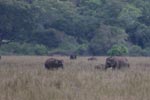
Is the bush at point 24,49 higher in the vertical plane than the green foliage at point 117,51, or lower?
lower

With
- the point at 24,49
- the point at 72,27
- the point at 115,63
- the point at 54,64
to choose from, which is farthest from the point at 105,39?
the point at 54,64

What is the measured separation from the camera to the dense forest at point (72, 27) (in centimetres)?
4991

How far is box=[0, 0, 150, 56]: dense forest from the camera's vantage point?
49.9m

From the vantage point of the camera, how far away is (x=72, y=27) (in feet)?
175

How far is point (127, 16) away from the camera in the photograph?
173 ft

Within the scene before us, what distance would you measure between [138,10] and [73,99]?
45793 mm

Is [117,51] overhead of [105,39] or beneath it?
overhead

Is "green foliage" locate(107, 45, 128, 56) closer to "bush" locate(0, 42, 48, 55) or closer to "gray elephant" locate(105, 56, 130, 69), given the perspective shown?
"bush" locate(0, 42, 48, 55)

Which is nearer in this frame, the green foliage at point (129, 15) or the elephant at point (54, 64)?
the elephant at point (54, 64)

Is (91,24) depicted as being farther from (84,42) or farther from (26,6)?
(26,6)

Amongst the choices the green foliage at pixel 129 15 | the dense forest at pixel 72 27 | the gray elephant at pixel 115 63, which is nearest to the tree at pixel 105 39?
the dense forest at pixel 72 27

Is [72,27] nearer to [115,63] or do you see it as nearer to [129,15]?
[129,15]

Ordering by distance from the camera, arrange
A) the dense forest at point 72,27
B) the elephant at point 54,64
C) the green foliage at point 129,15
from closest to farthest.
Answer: the elephant at point 54,64
the dense forest at point 72,27
the green foliage at point 129,15

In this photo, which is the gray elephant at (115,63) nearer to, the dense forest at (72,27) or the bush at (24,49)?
the dense forest at (72,27)
